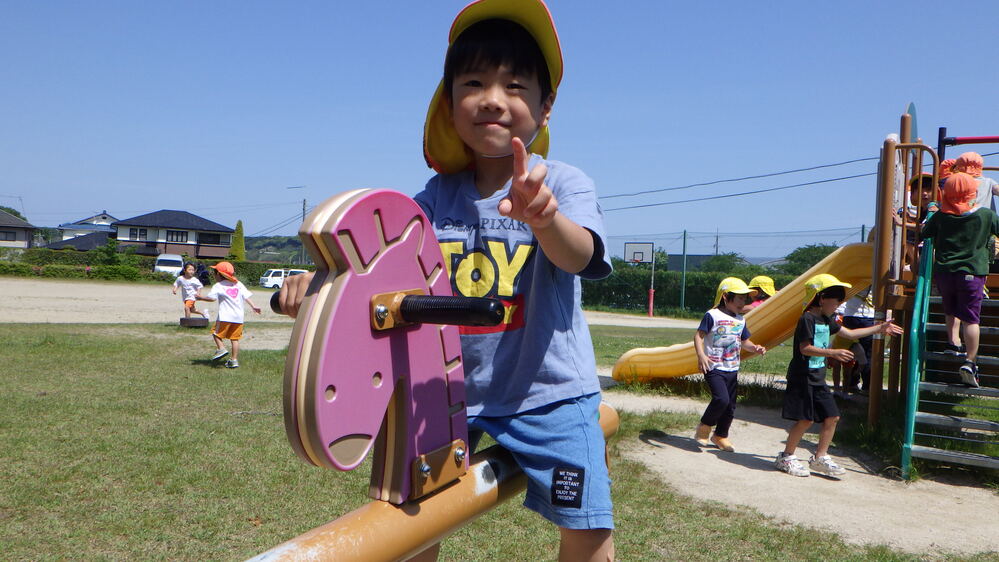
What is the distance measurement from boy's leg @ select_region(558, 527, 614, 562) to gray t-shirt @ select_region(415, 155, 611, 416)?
0.27 m

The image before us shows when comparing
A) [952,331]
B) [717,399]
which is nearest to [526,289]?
[717,399]

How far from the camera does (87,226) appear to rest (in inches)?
3826

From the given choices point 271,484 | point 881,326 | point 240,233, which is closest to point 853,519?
point 881,326

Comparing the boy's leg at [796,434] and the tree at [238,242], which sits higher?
the tree at [238,242]

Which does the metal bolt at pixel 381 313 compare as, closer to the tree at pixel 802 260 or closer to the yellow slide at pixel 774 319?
the yellow slide at pixel 774 319

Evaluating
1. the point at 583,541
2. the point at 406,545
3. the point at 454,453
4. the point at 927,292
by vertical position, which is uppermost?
the point at 927,292

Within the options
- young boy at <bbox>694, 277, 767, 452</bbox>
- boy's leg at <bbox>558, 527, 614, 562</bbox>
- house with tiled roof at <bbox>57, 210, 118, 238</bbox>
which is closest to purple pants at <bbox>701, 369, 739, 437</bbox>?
young boy at <bbox>694, 277, 767, 452</bbox>

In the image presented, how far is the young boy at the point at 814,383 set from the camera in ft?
16.7

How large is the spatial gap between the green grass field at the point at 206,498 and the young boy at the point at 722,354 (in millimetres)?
623

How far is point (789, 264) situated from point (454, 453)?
1079 inches

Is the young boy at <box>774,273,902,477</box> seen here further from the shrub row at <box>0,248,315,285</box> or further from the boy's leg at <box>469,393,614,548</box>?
the shrub row at <box>0,248,315,285</box>

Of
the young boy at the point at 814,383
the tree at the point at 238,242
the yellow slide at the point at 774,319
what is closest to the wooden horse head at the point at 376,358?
the young boy at the point at 814,383

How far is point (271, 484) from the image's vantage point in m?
4.10

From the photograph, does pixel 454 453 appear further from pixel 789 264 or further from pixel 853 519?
pixel 789 264
